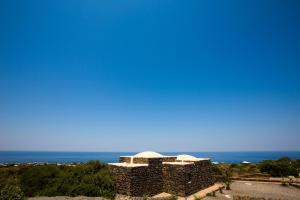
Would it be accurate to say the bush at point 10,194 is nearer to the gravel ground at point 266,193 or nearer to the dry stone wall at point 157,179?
the dry stone wall at point 157,179

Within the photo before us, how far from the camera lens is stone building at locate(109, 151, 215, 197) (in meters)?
15.6

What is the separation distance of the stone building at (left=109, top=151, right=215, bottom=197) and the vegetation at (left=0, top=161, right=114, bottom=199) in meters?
0.97

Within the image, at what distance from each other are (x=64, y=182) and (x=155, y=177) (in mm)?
6620

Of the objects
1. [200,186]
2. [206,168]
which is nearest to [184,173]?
[200,186]

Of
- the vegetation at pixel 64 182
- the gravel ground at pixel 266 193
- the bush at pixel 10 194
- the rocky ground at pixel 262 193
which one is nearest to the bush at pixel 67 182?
the vegetation at pixel 64 182

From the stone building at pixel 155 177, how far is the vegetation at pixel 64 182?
38.1 inches

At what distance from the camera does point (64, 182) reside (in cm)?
1672

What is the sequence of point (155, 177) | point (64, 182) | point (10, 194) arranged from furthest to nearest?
point (155, 177)
point (64, 182)
point (10, 194)

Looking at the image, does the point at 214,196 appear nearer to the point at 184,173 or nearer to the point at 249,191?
the point at 184,173

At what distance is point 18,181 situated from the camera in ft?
56.5

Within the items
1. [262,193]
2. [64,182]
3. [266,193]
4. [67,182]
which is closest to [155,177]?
[67,182]

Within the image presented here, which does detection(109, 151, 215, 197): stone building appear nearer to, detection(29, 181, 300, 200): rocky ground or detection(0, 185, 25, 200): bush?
detection(29, 181, 300, 200): rocky ground

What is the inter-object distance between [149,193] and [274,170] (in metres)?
18.5

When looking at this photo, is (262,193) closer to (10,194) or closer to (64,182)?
(64,182)
